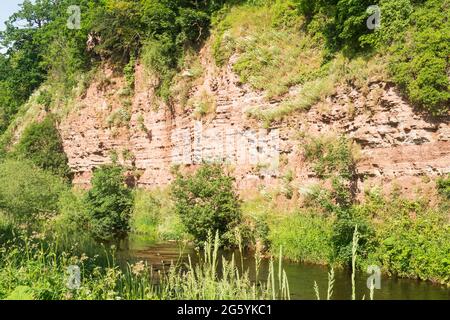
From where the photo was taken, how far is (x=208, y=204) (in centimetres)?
2142

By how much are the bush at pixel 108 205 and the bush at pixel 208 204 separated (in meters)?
5.25

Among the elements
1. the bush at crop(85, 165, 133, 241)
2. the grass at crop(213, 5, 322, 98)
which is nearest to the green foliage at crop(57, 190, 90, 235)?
the bush at crop(85, 165, 133, 241)

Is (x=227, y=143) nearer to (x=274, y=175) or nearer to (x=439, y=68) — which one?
(x=274, y=175)

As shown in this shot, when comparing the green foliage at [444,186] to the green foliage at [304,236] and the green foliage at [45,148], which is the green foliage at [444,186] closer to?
the green foliage at [304,236]

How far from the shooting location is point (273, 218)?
21.1 metres

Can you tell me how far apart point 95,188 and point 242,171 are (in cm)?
836

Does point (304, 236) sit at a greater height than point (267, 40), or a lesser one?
lesser

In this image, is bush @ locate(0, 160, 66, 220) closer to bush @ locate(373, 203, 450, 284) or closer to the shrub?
the shrub

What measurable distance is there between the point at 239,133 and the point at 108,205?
7.94m

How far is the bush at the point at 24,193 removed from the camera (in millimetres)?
25156

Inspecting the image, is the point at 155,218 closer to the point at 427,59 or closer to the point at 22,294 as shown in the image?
the point at 427,59

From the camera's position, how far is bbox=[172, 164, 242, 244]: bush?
2095cm

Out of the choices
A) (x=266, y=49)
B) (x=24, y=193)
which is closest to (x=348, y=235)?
(x=266, y=49)

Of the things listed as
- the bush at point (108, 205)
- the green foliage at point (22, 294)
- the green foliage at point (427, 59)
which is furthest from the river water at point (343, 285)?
the bush at point (108, 205)
